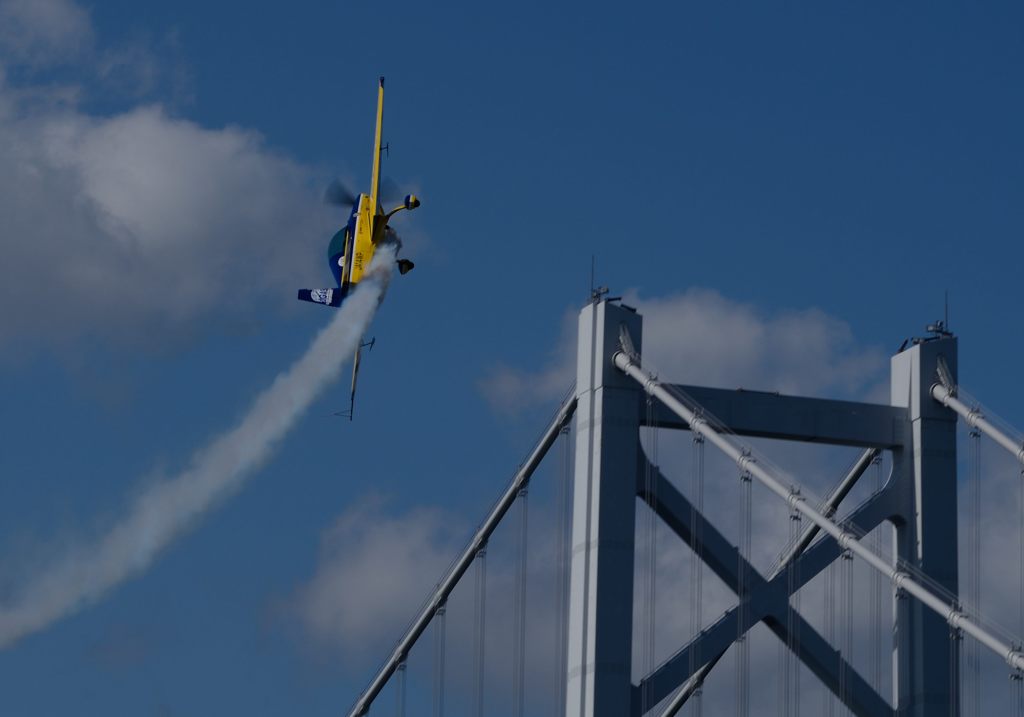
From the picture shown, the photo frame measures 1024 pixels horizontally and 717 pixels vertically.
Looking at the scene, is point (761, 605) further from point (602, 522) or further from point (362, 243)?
point (362, 243)

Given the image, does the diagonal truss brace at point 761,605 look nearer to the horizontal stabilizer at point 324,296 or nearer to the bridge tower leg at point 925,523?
the bridge tower leg at point 925,523

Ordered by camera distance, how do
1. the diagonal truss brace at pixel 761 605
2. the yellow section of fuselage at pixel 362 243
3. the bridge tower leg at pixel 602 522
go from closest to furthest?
the bridge tower leg at pixel 602 522 → the diagonal truss brace at pixel 761 605 → the yellow section of fuselage at pixel 362 243

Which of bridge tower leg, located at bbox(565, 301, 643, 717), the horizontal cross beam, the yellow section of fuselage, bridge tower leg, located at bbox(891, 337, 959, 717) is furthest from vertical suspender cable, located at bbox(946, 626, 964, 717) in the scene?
the yellow section of fuselage

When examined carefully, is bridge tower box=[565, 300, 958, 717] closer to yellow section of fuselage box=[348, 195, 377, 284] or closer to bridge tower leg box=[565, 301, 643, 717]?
bridge tower leg box=[565, 301, 643, 717]

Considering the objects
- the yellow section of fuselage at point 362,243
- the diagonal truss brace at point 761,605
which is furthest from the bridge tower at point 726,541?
the yellow section of fuselage at point 362,243

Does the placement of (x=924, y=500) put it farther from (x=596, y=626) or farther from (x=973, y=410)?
(x=596, y=626)
